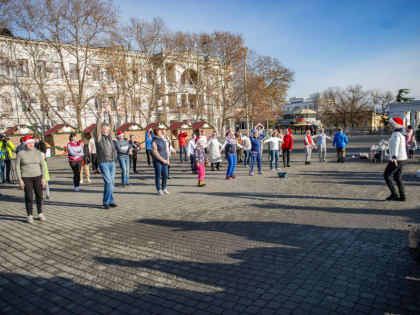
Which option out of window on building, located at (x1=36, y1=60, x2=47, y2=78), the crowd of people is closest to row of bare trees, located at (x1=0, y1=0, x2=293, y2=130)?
window on building, located at (x1=36, y1=60, x2=47, y2=78)

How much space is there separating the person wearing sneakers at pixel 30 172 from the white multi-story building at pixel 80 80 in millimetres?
29512

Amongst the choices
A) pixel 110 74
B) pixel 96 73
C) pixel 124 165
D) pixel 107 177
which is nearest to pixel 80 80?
pixel 96 73

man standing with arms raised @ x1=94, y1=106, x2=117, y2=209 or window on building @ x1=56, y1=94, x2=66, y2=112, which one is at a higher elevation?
window on building @ x1=56, y1=94, x2=66, y2=112

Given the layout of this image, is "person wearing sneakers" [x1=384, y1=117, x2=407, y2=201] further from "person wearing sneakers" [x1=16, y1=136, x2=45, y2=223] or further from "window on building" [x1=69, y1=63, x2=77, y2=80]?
"window on building" [x1=69, y1=63, x2=77, y2=80]

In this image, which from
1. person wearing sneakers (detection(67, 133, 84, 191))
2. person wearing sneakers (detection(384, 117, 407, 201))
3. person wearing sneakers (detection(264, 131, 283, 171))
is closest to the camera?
person wearing sneakers (detection(384, 117, 407, 201))

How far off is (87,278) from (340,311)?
3.13 m

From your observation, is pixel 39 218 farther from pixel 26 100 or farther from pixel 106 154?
pixel 26 100

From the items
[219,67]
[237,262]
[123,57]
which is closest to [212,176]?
[237,262]

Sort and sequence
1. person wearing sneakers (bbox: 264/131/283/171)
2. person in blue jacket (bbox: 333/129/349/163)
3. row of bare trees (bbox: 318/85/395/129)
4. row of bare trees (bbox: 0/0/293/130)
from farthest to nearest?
row of bare trees (bbox: 318/85/395/129) → row of bare trees (bbox: 0/0/293/130) → person in blue jacket (bbox: 333/129/349/163) → person wearing sneakers (bbox: 264/131/283/171)

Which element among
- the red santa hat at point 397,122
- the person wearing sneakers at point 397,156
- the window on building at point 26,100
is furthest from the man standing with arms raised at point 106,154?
the window on building at point 26,100

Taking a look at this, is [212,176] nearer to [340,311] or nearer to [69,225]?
[69,225]

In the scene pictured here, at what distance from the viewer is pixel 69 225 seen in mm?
6691

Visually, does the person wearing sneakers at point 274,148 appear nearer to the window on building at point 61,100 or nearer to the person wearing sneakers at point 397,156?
the person wearing sneakers at point 397,156

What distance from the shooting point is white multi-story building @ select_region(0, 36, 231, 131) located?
34969 millimetres
